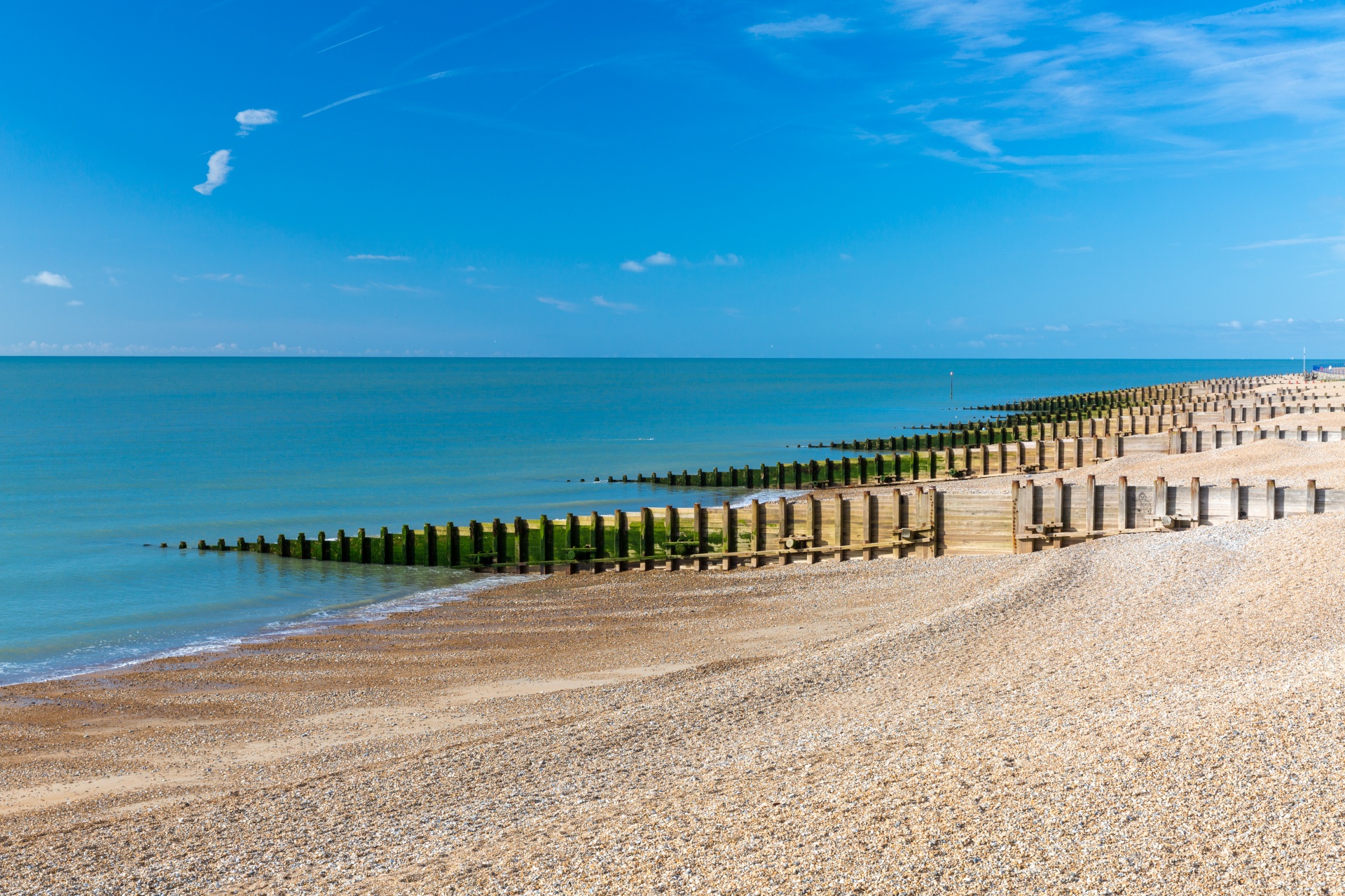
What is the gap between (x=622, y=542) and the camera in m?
23.7

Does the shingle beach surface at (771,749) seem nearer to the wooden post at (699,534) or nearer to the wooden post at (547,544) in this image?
the wooden post at (699,534)

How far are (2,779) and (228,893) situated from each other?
591cm

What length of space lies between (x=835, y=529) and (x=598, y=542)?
5476 millimetres

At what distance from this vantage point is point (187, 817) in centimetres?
982

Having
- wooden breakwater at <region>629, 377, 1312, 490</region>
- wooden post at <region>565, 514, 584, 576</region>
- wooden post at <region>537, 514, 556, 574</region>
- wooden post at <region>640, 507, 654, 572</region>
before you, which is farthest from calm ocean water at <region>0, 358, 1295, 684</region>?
wooden post at <region>640, 507, 654, 572</region>

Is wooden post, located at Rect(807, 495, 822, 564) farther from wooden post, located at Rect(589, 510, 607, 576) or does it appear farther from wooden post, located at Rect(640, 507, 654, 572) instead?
wooden post, located at Rect(589, 510, 607, 576)

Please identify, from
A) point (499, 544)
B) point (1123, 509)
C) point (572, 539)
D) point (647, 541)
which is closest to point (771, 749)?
point (1123, 509)

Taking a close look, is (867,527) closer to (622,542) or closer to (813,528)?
(813,528)

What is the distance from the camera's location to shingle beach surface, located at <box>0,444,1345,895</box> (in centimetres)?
720

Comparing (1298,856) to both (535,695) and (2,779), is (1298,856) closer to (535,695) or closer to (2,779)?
(535,695)

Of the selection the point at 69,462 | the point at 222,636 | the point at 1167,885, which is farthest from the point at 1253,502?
the point at 69,462

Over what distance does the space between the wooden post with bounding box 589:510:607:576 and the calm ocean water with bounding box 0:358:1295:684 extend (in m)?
2.64

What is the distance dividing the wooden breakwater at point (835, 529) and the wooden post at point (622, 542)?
0.03 m

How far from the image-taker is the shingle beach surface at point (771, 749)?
7203 mm
